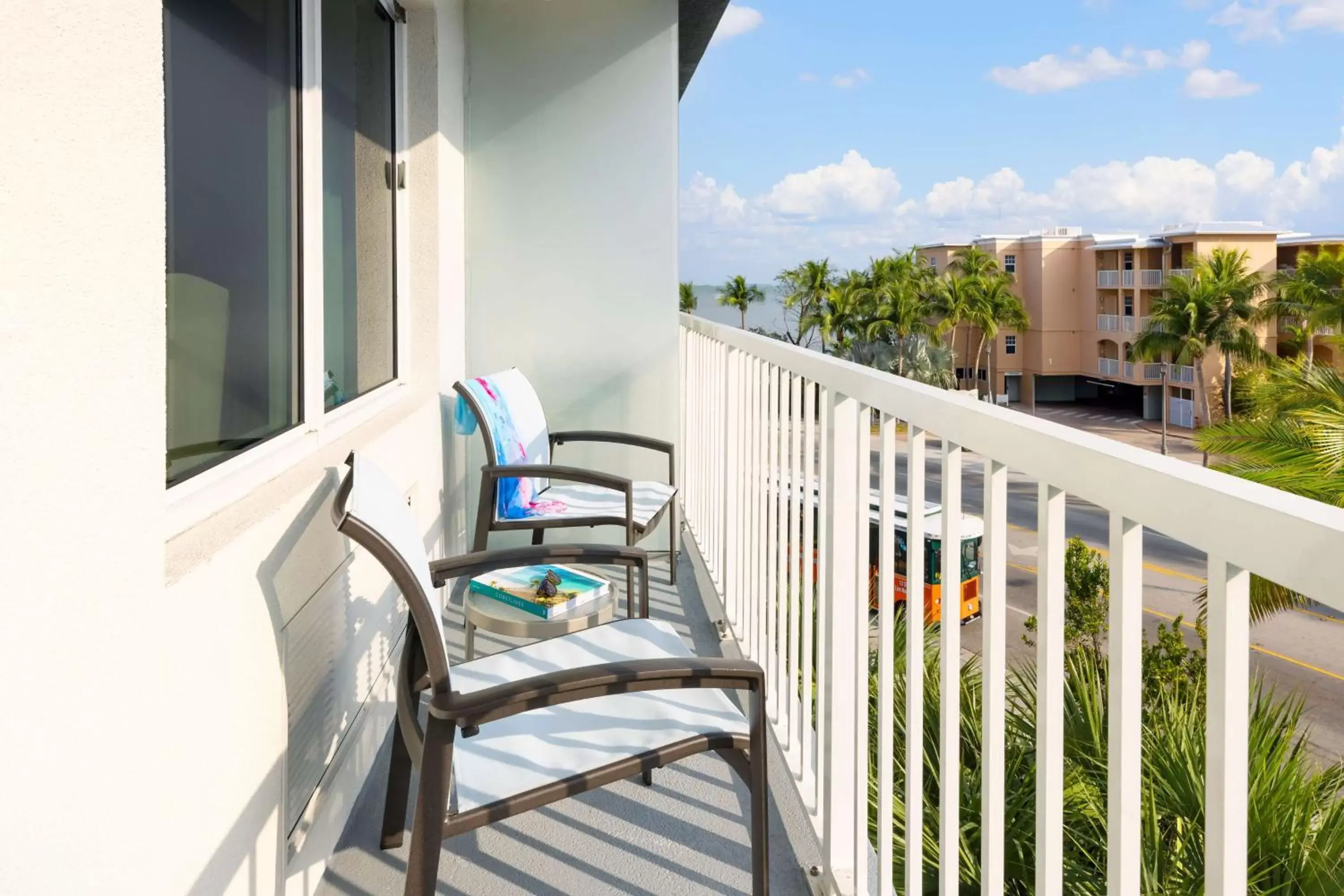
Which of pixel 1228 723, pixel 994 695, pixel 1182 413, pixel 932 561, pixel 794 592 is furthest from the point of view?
pixel 1182 413

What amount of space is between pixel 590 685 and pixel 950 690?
53 cm

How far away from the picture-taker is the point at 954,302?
5159cm

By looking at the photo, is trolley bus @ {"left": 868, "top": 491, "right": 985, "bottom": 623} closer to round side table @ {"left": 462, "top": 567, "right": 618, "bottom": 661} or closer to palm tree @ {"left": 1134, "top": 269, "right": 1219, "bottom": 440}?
round side table @ {"left": 462, "top": 567, "right": 618, "bottom": 661}

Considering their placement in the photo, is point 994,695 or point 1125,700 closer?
point 1125,700

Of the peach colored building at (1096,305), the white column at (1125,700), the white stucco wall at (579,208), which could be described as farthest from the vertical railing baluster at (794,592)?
the peach colored building at (1096,305)

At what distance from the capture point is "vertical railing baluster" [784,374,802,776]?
2.18 metres

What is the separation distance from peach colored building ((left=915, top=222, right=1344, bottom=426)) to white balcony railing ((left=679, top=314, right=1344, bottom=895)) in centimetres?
4977

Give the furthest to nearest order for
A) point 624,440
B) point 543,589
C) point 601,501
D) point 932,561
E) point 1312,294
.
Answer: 1. point 1312,294
2. point 932,561
3. point 624,440
4. point 601,501
5. point 543,589

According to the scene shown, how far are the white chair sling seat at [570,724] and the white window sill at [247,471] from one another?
0.52 m

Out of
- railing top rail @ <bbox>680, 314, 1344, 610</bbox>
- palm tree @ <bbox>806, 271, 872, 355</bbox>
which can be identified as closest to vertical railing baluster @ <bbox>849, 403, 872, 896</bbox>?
railing top rail @ <bbox>680, 314, 1344, 610</bbox>

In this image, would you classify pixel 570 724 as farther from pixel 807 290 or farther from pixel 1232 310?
Result: pixel 807 290

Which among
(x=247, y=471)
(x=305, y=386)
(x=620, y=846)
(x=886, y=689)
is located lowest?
(x=620, y=846)

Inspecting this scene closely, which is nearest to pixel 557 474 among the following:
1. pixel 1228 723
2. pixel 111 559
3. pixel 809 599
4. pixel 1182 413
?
pixel 809 599

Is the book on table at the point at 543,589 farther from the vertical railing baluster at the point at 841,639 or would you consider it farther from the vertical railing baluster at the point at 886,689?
the vertical railing baluster at the point at 886,689
